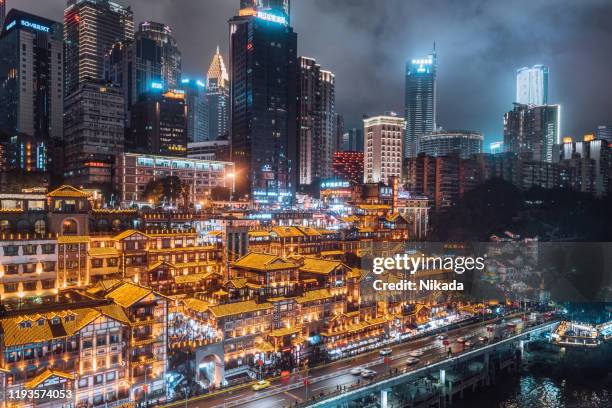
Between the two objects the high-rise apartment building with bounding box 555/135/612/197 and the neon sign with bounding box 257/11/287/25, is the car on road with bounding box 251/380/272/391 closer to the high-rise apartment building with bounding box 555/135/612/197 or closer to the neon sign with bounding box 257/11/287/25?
the neon sign with bounding box 257/11/287/25

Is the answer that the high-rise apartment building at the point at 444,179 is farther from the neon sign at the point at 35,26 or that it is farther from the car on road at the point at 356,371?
the neon sign at the point at 35,26

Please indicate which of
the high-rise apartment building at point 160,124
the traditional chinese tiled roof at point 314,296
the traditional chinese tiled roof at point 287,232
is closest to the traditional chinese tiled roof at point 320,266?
the traditional chinese tiled roof at point 314,296

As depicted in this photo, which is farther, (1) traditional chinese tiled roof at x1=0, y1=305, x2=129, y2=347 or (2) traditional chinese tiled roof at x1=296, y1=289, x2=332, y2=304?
(2) traditional chinese tiled roof at x1=296, y1=289, x2=332, y2=304

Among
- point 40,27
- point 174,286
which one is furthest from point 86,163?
point 174,286

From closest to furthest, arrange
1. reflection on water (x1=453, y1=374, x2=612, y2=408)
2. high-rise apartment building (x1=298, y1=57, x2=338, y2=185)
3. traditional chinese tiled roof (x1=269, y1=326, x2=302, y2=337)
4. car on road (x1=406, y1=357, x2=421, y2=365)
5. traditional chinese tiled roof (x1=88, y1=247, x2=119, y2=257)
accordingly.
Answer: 1. car on road (x1=406, y1=357, x2=421, y2=365)
2. traditional chinese tiled roof (x1=269, y1=326, x2=302, y2=337)
3. reflection on water (x1=453, y1=374, x2=612, y2=408)
4. traditional chinese tiled roof (x1=88, y1=247, x2=119, y2=257)
5. high-rise apartment building (x1=298, y1=57, x2=338, y2=185)

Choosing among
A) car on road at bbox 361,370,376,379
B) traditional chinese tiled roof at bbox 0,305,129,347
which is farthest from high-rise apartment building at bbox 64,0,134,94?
car on road at bbox 361,370,376,379

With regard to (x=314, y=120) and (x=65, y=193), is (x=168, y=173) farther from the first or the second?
(x=314, y=120)

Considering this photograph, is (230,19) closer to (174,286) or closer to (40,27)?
(40,27)
